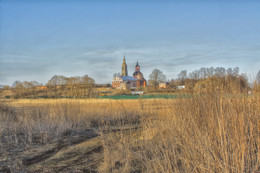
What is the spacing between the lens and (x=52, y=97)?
370 inches

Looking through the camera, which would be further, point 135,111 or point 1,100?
point 135,111

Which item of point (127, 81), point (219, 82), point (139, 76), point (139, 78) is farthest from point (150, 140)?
point (139, 76)

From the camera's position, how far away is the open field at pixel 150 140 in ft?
7.26

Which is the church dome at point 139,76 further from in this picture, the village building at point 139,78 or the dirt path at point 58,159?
the dirt path at point 58,159

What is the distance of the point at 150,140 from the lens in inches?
152

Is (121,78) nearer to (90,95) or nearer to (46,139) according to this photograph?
(90,95)

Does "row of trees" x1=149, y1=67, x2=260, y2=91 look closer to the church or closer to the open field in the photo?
the open field

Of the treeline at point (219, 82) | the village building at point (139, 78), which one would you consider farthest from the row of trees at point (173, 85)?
the village building at point (139, 78)

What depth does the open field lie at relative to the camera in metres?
2.21

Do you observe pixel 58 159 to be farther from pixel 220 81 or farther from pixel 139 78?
pixel 139 78

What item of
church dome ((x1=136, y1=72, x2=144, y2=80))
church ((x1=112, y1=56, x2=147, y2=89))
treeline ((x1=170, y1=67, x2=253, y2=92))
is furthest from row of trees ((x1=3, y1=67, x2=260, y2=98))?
church dome ((x1=136, y1=72, x2=144, y2=80))

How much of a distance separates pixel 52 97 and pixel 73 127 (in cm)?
264

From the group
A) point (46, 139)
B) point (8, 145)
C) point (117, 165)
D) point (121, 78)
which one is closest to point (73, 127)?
point (46, 139)

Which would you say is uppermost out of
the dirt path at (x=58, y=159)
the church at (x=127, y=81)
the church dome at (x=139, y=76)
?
the church dome at (x=139, y=76)
